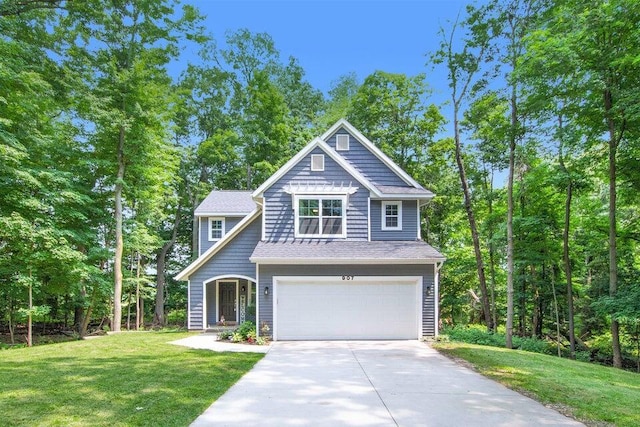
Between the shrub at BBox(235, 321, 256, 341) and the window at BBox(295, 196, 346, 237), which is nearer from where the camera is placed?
the shrub at BBox(235, 321, 256, 341)

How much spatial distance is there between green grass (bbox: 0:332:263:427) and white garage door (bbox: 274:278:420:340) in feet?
9.29

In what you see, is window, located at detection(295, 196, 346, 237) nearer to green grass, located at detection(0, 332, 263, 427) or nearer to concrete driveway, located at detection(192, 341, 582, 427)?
green grass, located at detection(0, 332, 263, 427)

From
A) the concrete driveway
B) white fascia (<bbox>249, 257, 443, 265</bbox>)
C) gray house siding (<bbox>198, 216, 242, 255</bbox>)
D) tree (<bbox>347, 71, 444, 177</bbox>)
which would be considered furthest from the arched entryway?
tree (<bbox>347, 71, 444, 177</bbox>)

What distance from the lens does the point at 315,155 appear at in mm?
13766

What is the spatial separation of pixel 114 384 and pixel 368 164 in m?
11.0

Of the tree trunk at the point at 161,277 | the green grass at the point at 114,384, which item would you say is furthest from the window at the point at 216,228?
the tree trunk at the point at 161,277

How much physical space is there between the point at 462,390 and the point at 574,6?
11.6m

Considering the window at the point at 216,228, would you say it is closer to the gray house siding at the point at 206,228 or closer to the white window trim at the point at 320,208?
the gray house siding at the point at 206,228

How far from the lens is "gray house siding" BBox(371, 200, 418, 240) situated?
1373 cm

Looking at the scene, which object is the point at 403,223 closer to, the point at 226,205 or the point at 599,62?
the point at 599,62

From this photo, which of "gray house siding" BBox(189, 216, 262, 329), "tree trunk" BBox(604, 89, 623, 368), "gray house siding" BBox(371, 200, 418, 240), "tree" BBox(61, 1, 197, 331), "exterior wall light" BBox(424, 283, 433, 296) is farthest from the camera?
"tree" BBox(61, 1, 197, 331)

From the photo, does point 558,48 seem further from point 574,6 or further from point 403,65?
point 403,65

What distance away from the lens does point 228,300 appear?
16984 millimetres

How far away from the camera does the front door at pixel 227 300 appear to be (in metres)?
16.8
